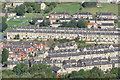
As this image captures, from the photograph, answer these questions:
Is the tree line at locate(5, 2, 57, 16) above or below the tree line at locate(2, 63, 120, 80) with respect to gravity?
above

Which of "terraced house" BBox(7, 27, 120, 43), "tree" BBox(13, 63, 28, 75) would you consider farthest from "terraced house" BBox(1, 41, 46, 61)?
"terraced house" BBox(7, 27, 120, 43)

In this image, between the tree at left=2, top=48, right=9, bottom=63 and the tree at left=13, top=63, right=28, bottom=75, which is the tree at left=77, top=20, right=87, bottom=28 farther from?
the tree at left=13, top=63, right=28, bottom=75

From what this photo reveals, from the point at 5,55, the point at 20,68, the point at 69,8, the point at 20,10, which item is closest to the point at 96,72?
the point at 20,68

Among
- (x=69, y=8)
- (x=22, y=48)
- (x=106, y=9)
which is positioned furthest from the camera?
(x=69, y=8)

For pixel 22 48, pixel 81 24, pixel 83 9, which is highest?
pixel 83 9

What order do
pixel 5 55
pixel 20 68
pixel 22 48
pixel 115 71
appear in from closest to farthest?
1. pixel 20 68
2. pixel 115 71
3. pixel 5 55
4. pixel 22 48

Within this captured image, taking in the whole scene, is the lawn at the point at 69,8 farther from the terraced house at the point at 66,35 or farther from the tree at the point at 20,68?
the tree at the point at 20,68

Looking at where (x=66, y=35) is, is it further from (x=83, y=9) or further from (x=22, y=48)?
(x=83, y=9)

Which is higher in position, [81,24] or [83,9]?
[83,9]

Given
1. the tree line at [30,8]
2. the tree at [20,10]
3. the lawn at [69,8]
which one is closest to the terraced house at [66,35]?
the tree at [20,10]
